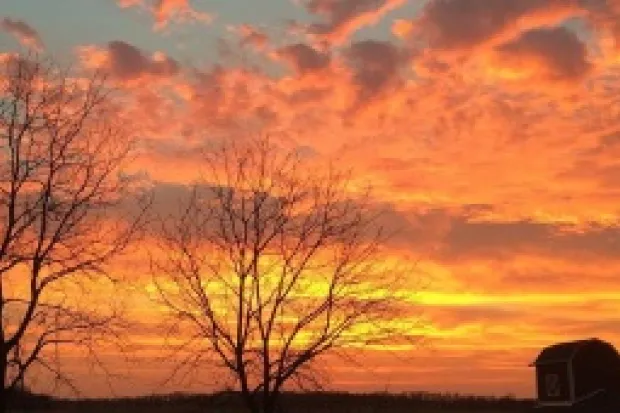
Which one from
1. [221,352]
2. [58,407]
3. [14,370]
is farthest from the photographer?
[58,407]

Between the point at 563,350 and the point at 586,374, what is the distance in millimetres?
2276

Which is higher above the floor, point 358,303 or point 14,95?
point 14,95

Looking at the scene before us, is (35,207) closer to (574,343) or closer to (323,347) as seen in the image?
(323,347)

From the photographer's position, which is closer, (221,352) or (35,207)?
(35,207)

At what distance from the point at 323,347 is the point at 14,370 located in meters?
8.34

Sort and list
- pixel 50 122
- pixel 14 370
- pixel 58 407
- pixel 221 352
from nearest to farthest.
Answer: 1. pixel 14 370
2. pixel 50 122
3. pixel 221 352
4. pixel 58 407

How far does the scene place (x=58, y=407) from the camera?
6241 cm

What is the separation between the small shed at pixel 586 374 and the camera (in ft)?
166

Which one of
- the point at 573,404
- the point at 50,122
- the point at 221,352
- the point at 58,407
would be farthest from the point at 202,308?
the point at 58,407

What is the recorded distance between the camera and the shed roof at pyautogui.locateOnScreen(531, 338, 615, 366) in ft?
169

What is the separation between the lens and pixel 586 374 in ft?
167

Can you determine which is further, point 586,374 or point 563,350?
point 563,350

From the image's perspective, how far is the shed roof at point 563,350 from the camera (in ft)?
169

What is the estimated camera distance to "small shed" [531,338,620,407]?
50500 millimetres
